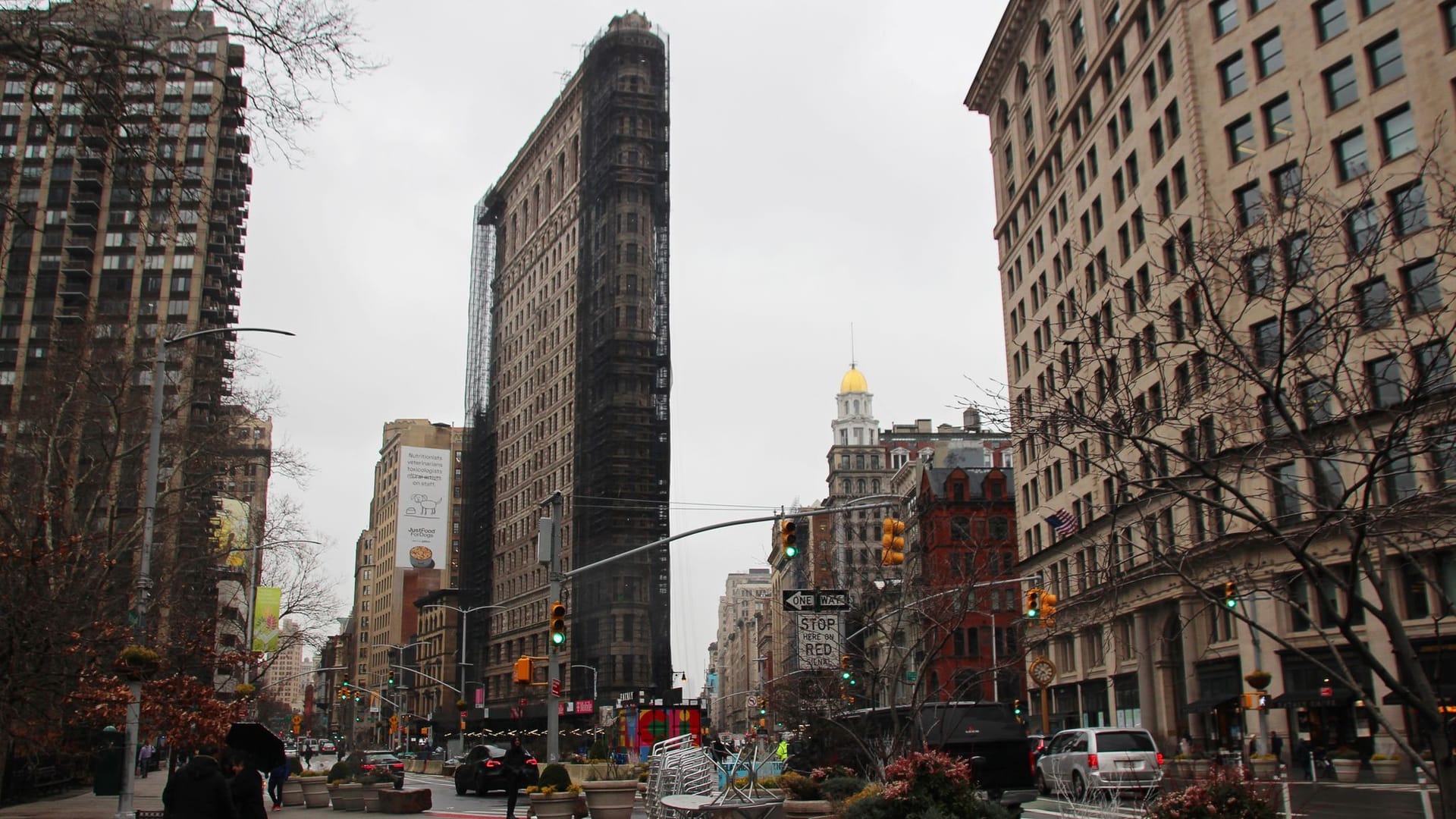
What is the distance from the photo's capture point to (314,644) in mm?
63812

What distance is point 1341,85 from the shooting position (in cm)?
4409

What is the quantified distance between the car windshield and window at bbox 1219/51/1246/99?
30337mm

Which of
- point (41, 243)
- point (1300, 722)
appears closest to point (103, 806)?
point (1300, 722)

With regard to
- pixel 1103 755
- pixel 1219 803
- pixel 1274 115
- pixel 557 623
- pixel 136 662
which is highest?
pixel 1274 115

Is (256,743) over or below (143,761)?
over

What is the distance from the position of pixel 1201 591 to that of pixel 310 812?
2453 centimetres

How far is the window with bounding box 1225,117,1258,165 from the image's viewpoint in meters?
47.5

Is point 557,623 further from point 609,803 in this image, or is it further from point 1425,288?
point 1425,288

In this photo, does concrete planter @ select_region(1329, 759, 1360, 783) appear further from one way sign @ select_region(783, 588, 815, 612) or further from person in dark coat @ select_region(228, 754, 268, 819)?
person in dark coat @ select_region(228, 754, 268, 819)

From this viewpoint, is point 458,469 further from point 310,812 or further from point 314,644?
point 310,812

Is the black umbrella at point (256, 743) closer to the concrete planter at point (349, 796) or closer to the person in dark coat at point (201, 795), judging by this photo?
the person in dark coat at point (201, 795)

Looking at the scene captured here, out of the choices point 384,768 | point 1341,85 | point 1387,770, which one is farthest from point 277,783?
point 1341,85

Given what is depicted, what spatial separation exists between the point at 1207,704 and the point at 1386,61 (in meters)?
25.6

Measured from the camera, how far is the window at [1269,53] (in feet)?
154
